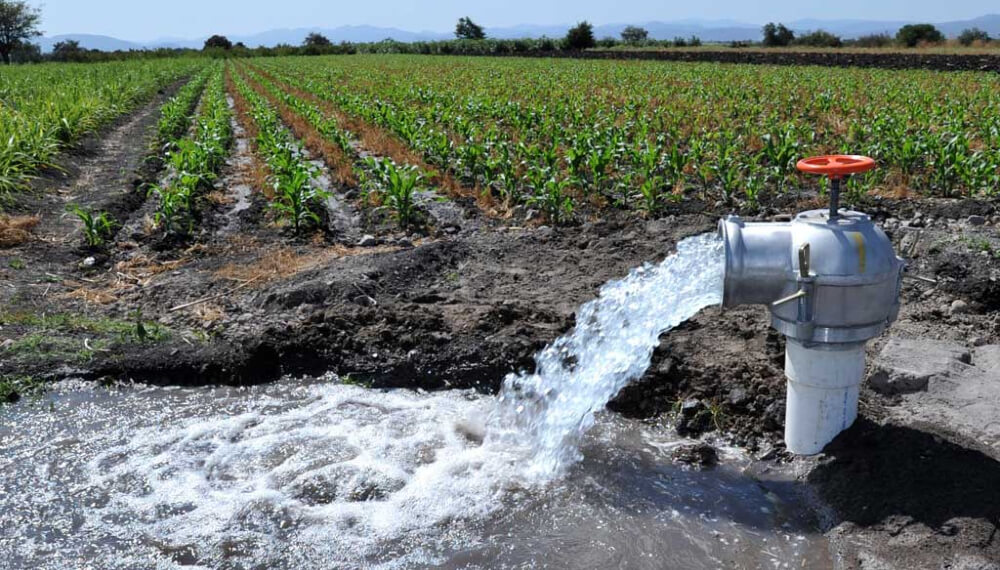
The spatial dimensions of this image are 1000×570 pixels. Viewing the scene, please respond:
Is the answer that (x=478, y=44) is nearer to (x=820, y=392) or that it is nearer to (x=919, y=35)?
(x=919, y=35)

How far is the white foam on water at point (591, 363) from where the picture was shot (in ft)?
12.8

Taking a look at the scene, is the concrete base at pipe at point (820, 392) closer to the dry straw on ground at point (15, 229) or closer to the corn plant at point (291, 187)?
the corn plant at point (291, 187)

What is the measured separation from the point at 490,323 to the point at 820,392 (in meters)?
2.18

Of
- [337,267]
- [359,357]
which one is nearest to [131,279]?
[337,267]

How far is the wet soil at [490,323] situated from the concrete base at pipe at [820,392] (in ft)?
0.33

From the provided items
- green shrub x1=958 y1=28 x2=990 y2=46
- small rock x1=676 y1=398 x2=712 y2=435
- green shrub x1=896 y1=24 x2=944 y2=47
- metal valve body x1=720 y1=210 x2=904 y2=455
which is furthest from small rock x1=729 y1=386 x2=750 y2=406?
green shrub x1=896 y1=24 x2=944 y2=47

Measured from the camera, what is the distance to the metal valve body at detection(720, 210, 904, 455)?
2916 mm

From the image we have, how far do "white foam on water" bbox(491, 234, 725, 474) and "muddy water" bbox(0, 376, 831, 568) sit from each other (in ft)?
0.40

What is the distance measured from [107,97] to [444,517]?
61.9ft

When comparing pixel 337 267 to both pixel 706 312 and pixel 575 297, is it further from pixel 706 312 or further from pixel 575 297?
pixel 706 312

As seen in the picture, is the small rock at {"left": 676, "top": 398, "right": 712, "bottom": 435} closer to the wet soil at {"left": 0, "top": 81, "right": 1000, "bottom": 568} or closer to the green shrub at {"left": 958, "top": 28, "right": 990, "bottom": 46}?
the wet soil at {"left": 0, "top": 81, "right": 1000, "bottom": 568}

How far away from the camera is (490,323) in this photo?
16.3 ft

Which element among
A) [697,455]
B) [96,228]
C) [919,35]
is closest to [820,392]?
[697,455]

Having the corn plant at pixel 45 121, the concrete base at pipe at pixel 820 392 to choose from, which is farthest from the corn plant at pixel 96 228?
the concrete base at pipe at pixel 820 392
